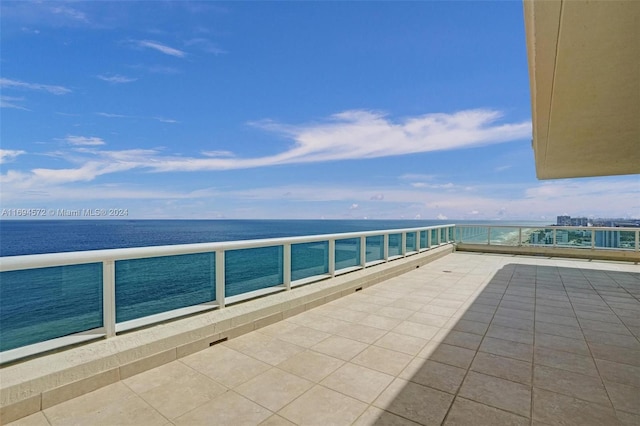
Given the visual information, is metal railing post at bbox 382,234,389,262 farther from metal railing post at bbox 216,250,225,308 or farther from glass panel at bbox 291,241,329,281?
metal railing post at bbox 216,250,225,308

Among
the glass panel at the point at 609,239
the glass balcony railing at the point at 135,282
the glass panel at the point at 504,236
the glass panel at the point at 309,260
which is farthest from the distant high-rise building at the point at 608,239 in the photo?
the glass panel at the point at 309,260

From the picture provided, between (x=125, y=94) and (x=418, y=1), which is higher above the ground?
(x=125, y=94)

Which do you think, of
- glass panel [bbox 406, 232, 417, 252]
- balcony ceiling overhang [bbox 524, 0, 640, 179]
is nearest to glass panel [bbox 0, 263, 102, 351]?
balcony ceiling overhang [bbox 524, 0, 640, 179]

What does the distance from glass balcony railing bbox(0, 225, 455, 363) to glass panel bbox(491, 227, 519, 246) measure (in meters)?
10.4

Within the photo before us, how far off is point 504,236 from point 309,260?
10504 millimetres

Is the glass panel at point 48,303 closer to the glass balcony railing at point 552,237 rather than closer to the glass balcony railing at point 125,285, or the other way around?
the glass balcony railing at point 125,285

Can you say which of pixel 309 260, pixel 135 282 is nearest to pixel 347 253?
pixel 309 260

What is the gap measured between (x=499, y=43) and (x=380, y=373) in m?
9.06

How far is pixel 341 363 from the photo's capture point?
2.94 m

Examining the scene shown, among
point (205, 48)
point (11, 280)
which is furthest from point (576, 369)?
point (205, 48)

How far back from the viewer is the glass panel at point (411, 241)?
8.64 meters

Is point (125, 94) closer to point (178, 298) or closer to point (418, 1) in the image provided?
point (418, 1)

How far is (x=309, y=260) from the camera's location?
5152 mm

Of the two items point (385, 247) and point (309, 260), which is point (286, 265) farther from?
point (385, 247)
